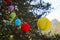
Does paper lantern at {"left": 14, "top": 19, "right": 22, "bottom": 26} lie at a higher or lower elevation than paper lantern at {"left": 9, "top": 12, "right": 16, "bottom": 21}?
lower

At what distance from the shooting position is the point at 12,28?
117cm

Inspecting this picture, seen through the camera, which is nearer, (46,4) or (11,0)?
(11,0)

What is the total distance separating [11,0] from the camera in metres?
1.29

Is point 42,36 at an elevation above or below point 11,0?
below

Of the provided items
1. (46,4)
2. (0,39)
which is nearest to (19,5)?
(0,39)

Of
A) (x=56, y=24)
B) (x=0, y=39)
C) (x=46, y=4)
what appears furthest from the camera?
(x=56, y=24)

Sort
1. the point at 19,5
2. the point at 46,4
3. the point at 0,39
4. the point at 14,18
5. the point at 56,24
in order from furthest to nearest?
the point at 56,24
the point at 46,4
the point at 19,5
the point at 14,18
the point at 0,39

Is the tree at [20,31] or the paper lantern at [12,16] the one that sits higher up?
the paper lantern at [12,16]

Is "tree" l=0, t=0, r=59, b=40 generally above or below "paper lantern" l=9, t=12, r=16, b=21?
below

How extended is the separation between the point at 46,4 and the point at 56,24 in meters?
0.61

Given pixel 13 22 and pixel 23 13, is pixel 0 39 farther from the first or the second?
pixel 23 13

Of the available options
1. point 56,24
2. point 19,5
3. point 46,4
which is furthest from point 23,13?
point 56,24

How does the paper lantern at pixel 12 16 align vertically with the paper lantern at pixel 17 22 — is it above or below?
above

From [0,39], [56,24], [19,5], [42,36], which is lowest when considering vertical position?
[56,24]
